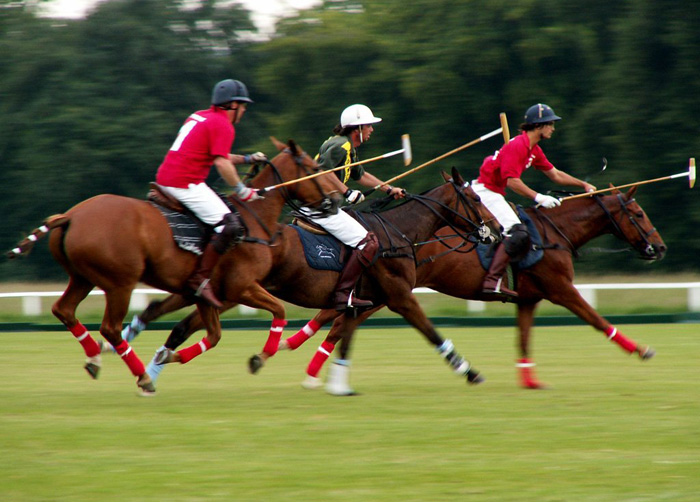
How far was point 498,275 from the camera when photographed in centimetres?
815

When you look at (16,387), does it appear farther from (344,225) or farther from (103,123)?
(103,123)

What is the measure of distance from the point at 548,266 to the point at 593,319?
1.74 ft

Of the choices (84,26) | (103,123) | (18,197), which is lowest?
(18,197)

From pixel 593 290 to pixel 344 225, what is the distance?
7.57 meters

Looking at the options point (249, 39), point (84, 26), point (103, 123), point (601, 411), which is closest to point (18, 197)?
point (103, 123)

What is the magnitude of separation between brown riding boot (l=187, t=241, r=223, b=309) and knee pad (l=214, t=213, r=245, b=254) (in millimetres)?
43

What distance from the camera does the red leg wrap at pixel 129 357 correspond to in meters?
6.91

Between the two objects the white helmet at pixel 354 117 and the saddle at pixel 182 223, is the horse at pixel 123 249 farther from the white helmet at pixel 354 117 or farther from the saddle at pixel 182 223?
the white helmet at pixel 354 117

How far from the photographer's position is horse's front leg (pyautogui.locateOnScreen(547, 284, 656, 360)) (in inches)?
307

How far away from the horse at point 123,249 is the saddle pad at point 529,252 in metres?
1.45

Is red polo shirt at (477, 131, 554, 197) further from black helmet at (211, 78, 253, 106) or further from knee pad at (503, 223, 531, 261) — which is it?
black helmet at (211, 78, 253, 106)

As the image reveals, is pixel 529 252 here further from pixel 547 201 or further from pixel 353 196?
pixel 353 196

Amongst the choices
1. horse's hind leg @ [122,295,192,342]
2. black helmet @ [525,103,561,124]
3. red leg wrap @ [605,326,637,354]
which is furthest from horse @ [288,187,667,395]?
horse's hind leg @ [122,295,192,342]

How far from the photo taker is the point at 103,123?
2588 cm
